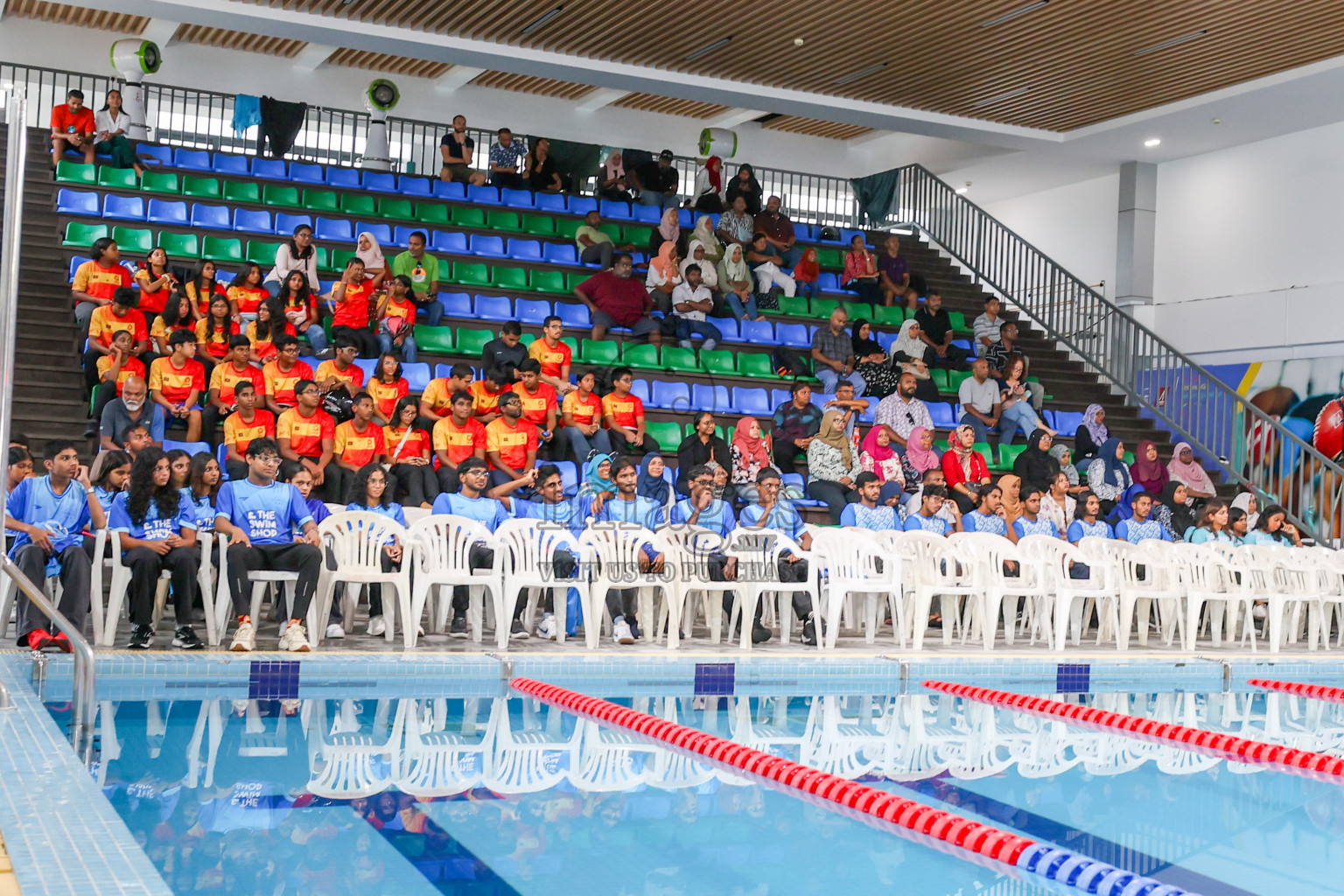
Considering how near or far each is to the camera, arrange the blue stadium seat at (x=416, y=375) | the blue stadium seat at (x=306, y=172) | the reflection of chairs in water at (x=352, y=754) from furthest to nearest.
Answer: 1. the blue stadium seat at (x=306, y=172)
2. the blue stadium seat at (x=416, y=375)
3. the reflection of chairs in water at (x=352, y=754)

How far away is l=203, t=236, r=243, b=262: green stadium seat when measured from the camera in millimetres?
10930

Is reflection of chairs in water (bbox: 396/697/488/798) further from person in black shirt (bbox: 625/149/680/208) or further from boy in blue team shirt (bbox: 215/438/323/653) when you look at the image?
person in black shirt (bbox: 625/149/680/208)

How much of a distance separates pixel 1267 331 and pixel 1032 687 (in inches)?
312

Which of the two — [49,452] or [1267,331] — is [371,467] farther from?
[1267,331]

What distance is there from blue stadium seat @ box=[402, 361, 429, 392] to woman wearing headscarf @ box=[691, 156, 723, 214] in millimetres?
5349

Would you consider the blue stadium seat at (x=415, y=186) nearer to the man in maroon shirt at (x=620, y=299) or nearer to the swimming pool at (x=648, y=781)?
the man in maroon shirt at (x=620, y=299)

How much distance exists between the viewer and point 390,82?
599 inches

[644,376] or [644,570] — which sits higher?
[644,376]

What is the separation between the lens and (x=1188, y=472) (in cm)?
1148

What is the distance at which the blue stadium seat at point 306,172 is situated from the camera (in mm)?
12984

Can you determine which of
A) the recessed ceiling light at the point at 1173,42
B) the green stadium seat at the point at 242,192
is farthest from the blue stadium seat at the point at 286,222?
the recessed ceiling light at the point at 1173,42

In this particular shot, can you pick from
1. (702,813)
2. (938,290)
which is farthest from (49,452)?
(938,290)

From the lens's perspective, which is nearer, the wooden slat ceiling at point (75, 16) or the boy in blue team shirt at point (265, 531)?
the boy in blue team shirt at point (265, 531)

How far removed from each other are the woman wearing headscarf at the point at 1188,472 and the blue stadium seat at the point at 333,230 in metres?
7.48
